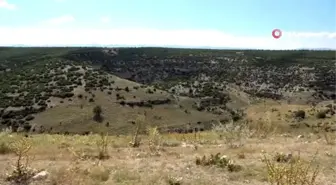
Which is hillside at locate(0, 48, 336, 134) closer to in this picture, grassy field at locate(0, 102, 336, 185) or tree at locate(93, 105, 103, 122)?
tree at locate(93, 105, 103, 122)

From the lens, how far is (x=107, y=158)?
526 inches

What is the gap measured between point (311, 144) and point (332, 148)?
116cm

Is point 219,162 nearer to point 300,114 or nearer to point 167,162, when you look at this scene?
point 167,162

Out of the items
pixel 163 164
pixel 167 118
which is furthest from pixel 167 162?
pixel 167 118

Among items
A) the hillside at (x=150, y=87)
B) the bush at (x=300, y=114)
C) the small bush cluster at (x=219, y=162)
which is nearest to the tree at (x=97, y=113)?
the hillside at (x=150, y=87)

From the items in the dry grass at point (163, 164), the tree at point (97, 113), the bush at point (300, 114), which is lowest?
the tree at point (97, 113)

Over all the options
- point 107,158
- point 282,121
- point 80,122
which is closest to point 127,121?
point 80,122

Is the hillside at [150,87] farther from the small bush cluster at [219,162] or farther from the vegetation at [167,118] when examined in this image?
the small bush cluster at [219,162]

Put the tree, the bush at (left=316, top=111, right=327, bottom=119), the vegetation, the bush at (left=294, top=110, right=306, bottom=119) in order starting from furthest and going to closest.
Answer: the tree
the bush at (left=316, top=111, right=327, bottom=119)
the bush at (left=294, top=110, right=306, bottom=119)
the vegetation

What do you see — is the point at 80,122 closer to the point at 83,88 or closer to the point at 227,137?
the point at 83,88

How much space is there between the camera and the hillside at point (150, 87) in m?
58.2

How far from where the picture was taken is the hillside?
58.2m

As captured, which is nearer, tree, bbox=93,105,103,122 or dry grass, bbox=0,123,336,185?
dry grass, bbox=0,123,336,185

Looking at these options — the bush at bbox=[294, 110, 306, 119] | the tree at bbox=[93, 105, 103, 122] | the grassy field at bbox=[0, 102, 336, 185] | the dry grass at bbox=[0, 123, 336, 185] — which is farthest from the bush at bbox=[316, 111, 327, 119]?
the dry grass at bbox=[0, 123, 336, 185]
